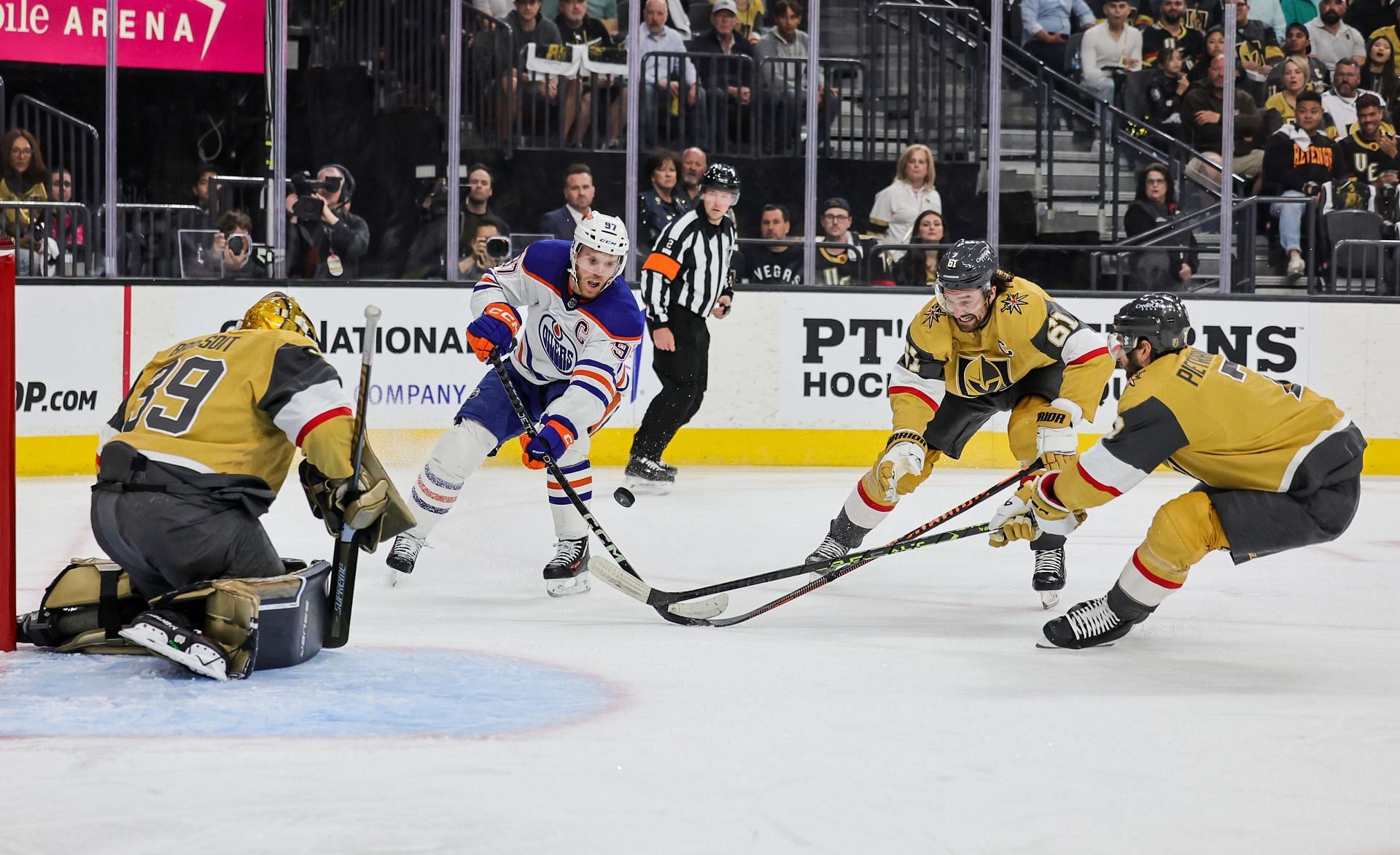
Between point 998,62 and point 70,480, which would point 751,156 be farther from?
point 70,480

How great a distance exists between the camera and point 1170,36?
7.91 metres

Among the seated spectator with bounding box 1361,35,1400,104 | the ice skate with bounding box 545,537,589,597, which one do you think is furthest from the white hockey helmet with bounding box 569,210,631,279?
Result: the seated spectator with bounding box 1361,35,1400,104

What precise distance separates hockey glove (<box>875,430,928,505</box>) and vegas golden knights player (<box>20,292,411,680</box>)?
147 centimetres

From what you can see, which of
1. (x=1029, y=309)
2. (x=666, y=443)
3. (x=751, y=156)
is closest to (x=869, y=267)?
(x=751, y=156)

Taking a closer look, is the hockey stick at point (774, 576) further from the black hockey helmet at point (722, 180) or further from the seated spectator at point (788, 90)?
the seated spectator at point (788, 90)

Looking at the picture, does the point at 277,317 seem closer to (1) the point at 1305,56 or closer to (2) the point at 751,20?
(2) the point at 751,20

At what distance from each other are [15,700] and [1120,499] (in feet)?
15.0

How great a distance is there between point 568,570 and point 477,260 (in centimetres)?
327

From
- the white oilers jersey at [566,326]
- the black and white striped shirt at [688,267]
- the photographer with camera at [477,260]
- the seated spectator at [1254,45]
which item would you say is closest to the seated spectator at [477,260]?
the photographer with camera at [477,260]

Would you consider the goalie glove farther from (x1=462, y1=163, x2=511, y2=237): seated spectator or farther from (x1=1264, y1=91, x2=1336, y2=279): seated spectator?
(x1=1264, y1=91, x2=1336, y2=279): seated spectator

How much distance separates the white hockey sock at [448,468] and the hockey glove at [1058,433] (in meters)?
1.48

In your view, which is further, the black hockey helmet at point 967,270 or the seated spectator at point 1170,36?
the seated spectator at point 1170,36

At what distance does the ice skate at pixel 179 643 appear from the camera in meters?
2.72

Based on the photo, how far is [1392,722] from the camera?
2.66 metres
